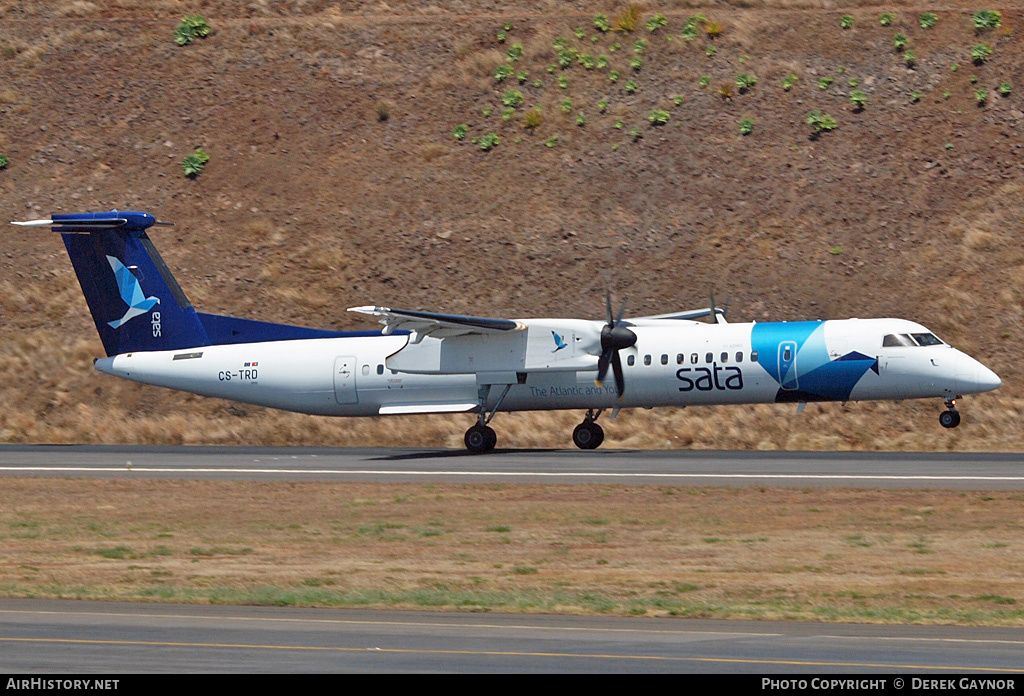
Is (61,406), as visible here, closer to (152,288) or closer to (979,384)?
(152,288)

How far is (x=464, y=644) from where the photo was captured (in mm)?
12336

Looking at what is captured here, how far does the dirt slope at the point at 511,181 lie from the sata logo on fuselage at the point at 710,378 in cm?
637

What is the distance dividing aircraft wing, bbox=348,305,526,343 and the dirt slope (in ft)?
23.0

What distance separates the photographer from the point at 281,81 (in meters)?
59.5

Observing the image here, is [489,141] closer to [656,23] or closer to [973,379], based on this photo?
[656,23]

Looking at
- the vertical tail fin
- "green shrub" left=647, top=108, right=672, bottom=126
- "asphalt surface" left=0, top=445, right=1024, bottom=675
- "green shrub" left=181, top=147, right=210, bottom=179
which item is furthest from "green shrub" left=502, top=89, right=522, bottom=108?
"asphalt surface" left=0, top=445, right=1024, bottom=675

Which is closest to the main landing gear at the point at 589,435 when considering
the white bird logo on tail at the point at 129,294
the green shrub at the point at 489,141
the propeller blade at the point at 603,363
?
the propeller blade at the point at 603,363

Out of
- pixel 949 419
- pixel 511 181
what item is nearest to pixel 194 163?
pixel 511 181

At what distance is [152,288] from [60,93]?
83.2 ft

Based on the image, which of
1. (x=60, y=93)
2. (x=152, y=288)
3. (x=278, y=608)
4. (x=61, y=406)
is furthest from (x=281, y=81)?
(x=278, y=608)

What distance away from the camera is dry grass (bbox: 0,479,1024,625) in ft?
53.9

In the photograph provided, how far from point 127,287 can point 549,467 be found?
46.8 feet

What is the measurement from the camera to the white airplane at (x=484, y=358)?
33.7m

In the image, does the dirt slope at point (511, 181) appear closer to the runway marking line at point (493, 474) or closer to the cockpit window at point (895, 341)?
the cockpit window at point (895, 341)
